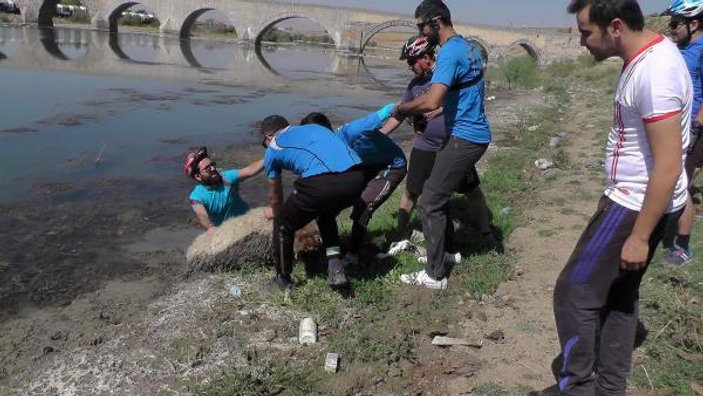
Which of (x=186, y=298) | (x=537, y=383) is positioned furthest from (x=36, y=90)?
(x=537, y=383)

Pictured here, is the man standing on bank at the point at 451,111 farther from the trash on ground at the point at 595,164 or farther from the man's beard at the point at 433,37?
the trash on ground at the point at 595,164

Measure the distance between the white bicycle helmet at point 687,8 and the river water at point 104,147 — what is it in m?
5.21

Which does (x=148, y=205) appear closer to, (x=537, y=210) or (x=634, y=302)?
(x=537, y=210)

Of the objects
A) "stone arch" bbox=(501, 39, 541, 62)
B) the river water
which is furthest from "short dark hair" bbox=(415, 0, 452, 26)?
"stone arch" bbox=(501, 39, 541, 62)

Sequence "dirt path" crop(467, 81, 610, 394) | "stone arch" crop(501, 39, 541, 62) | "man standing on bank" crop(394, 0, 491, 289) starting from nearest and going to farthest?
"dirt path" crop(467, 81, 610, 394), "man standing on bank" crop(394, 0, 491, 289), "stone arch" crop(501, 39, 541, 62)

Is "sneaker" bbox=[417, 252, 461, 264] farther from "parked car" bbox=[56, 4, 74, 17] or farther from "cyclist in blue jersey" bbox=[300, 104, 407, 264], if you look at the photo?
"parked car" bbox=[56, 4, 74, 17]

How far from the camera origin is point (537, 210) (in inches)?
259

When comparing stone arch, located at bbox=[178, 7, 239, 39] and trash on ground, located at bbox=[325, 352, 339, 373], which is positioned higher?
stone arch, located at bbox=[178, 7, 239, 39]

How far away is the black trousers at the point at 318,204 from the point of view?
161 inches

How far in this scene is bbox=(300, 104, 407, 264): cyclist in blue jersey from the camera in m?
4.81

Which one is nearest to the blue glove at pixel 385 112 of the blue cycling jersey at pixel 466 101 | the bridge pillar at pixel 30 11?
Answer: the blue cycling jersey at pixel 466 101

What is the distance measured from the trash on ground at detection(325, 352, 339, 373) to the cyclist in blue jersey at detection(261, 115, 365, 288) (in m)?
0.77

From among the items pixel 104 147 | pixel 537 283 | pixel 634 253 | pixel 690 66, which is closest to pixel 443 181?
pixel 537 283

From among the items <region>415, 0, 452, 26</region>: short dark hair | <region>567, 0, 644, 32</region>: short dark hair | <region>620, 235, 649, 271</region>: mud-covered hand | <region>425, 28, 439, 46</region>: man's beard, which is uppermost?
<region>415, 0, 452, 26</region>: short dark hair
